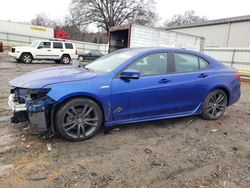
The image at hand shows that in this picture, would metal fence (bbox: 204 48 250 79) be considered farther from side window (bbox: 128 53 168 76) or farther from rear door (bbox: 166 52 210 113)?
side window (bbox: 128 53 168 76)

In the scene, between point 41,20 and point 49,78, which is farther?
point 41,20

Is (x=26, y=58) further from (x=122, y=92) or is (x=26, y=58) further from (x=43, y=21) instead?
(x=43, y=21)

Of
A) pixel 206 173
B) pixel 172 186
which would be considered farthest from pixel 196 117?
pixel 172 186

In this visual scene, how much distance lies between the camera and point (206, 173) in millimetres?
2949

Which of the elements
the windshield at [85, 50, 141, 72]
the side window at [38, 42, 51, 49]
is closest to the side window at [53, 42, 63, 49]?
the side window at [38, 42, 51, 49]

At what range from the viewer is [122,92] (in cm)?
376

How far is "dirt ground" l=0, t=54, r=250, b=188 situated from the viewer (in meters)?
2.71

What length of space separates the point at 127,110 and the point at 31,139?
165 centimetres

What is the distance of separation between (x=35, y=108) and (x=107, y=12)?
41.4 metres

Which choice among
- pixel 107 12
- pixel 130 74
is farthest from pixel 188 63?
pixel 107 12

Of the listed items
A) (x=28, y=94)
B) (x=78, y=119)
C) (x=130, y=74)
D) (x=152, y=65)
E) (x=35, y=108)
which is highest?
(x=152, y=65)

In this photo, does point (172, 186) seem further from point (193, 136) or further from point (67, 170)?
point (193, 136)

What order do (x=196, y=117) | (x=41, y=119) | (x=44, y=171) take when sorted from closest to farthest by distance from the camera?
(x=44, y=171), (x=41, y=119), (x=196, y=117)

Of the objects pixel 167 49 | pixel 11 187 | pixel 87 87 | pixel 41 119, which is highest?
pixel 167 49
